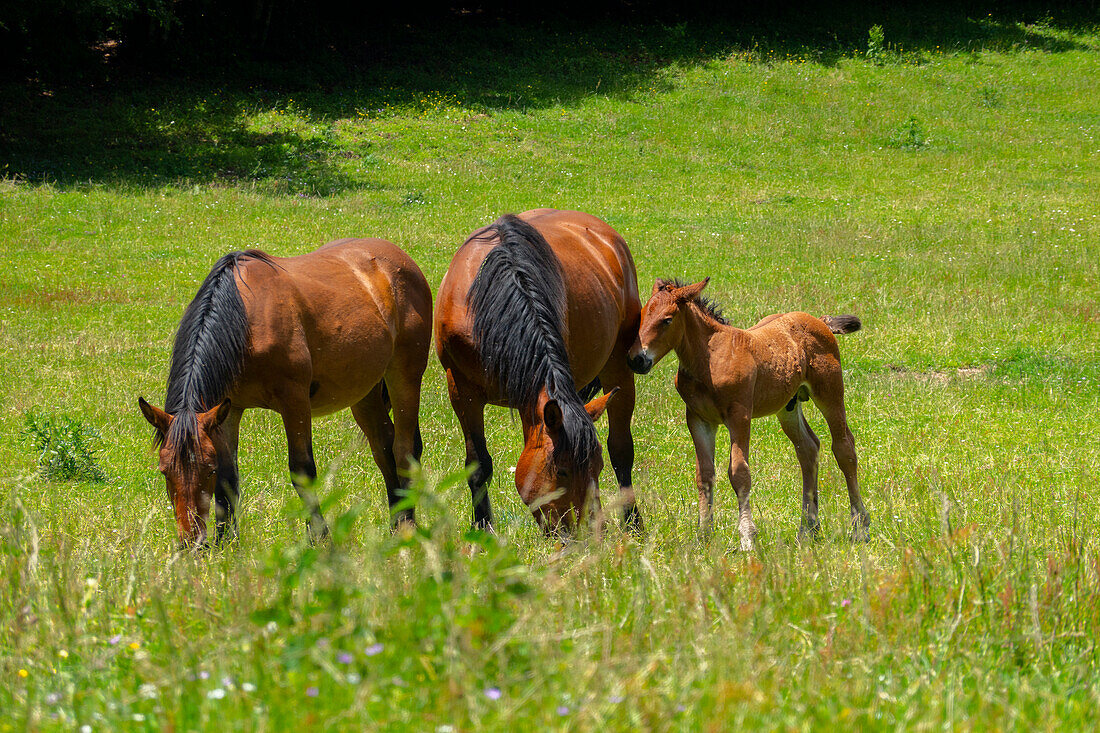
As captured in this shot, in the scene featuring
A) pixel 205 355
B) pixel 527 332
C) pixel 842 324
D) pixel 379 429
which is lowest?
pixel 379 429

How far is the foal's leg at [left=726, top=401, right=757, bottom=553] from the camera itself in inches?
205

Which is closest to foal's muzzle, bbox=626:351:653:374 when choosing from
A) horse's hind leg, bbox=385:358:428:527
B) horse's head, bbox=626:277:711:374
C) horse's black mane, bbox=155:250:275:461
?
horse's head, bbox=626:277:711:374

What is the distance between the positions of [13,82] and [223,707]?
85.0ft

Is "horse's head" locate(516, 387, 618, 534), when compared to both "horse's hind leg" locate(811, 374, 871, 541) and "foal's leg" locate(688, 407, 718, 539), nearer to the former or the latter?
"foal's leg" locate(688, 407, 718, 539)

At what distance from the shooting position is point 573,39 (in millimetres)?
30938

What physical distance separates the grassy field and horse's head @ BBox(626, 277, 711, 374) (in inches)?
37.1

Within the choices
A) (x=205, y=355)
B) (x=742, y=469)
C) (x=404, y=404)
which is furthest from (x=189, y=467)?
(x=742, y=469)

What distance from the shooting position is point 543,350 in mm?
4992

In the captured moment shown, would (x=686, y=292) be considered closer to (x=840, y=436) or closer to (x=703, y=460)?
(x=703, y=460)

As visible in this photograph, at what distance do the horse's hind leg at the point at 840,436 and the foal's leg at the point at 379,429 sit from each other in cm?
290

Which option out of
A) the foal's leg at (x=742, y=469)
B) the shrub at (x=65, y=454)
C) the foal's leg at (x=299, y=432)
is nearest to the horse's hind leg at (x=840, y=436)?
the foal's leg at (x=742, y=469)

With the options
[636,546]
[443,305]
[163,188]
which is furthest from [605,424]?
[163,188]

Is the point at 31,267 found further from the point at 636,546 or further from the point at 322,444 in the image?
the point at 636,546

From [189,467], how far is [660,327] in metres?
2.75
